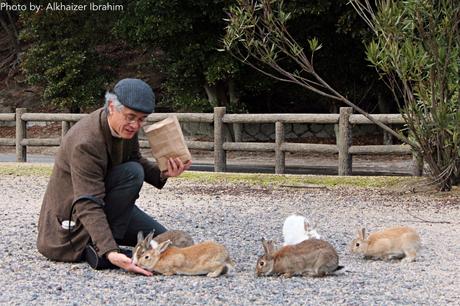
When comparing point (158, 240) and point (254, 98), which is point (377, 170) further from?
point (158, 240)

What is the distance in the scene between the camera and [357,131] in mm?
22172

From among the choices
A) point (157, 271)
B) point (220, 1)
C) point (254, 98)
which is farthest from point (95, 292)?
point (254, 98)

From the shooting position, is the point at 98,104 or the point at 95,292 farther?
the point at 98,104

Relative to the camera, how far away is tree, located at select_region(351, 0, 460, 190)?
34.7ft

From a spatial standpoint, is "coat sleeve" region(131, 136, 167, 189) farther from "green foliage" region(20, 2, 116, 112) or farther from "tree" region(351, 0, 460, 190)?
"green foliage" region(20, 2, 116, 112)

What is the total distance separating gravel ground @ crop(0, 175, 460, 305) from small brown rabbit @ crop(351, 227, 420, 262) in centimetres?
8

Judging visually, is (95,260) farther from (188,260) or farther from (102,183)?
(188,260)

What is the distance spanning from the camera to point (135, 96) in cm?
557

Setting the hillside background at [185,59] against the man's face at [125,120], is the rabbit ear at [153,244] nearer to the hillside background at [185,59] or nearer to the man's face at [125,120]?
the man's face at [125,120]

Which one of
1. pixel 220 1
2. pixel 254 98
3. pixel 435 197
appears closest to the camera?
pixel 435 197

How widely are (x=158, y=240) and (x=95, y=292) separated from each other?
2.70ft

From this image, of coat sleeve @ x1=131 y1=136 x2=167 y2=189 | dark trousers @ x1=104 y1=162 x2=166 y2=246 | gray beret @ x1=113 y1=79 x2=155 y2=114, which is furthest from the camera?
coat sleeve @ x1=131 y1=136 x2=167 y2=189

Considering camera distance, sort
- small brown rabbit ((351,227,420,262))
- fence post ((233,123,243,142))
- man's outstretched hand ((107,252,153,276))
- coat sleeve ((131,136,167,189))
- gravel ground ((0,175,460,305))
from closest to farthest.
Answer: gravel ground ((0,175,460,305)) → man's outstretched hand ((107,252,153,276)) → coat sleeve ((131,136,167,189)) → small brown rabbit ((351,227,420,262)) → fence post ((233,123,243,142))

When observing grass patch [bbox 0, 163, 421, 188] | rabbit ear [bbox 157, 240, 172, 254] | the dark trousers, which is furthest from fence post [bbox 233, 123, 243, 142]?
rabbit ear [bbox 157, 240, 172, 254]
